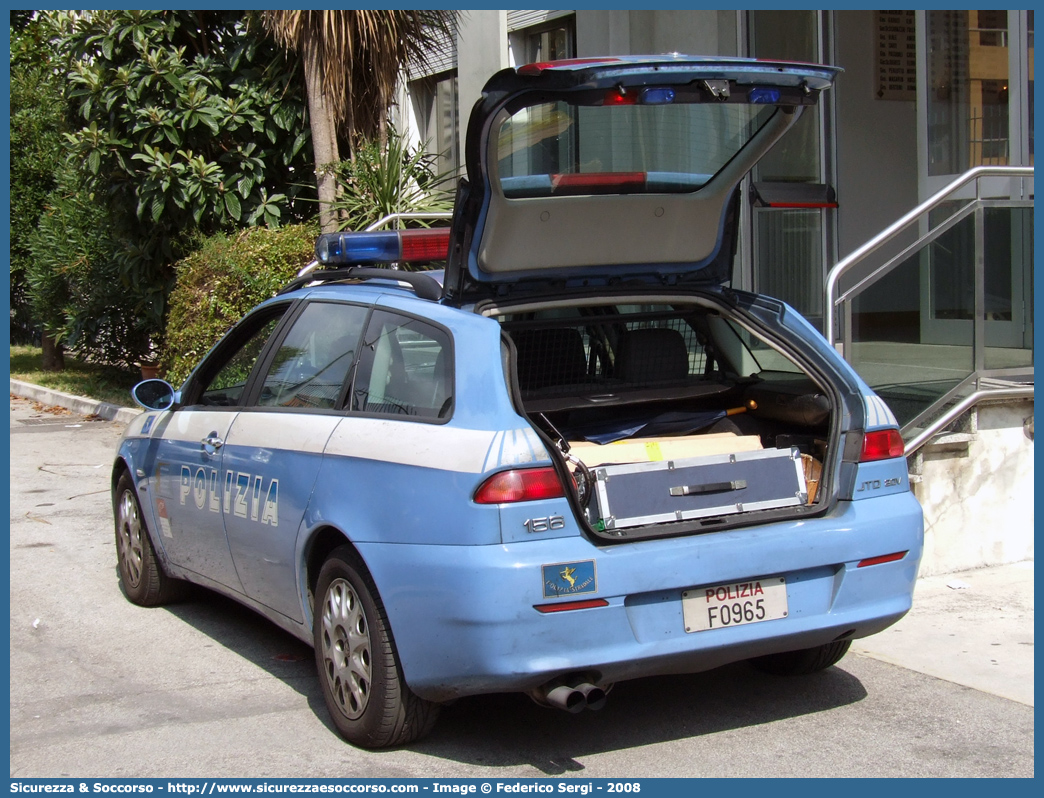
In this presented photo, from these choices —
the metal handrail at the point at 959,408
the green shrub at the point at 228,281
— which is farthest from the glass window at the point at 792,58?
the metal handrail at the point at 959,408

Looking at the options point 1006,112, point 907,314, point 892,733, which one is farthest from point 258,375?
point 1006,112

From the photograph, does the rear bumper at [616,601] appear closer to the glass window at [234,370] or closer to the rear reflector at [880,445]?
the rear reflector at [880,445]

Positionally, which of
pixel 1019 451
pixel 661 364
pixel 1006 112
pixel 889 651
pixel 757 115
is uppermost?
pixel 1006 112

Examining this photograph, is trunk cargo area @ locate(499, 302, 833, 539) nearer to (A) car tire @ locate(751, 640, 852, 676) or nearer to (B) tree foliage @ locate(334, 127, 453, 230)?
(A) car tire @ locate(751, 640, 852, 676)

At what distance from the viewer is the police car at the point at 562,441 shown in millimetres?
3803

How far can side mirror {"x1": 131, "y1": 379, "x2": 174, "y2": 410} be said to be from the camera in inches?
227

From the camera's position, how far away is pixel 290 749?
13.9 feet

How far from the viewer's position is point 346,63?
37.4 ft

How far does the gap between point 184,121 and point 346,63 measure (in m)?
1.83

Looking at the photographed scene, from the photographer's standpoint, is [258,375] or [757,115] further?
[258,375]

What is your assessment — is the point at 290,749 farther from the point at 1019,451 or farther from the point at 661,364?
the point at 1019,451

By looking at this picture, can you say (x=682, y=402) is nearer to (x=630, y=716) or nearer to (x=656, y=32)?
(x=630, y=716)

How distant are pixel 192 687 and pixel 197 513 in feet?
2.61

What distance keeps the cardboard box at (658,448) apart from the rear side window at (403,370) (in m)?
0.66
